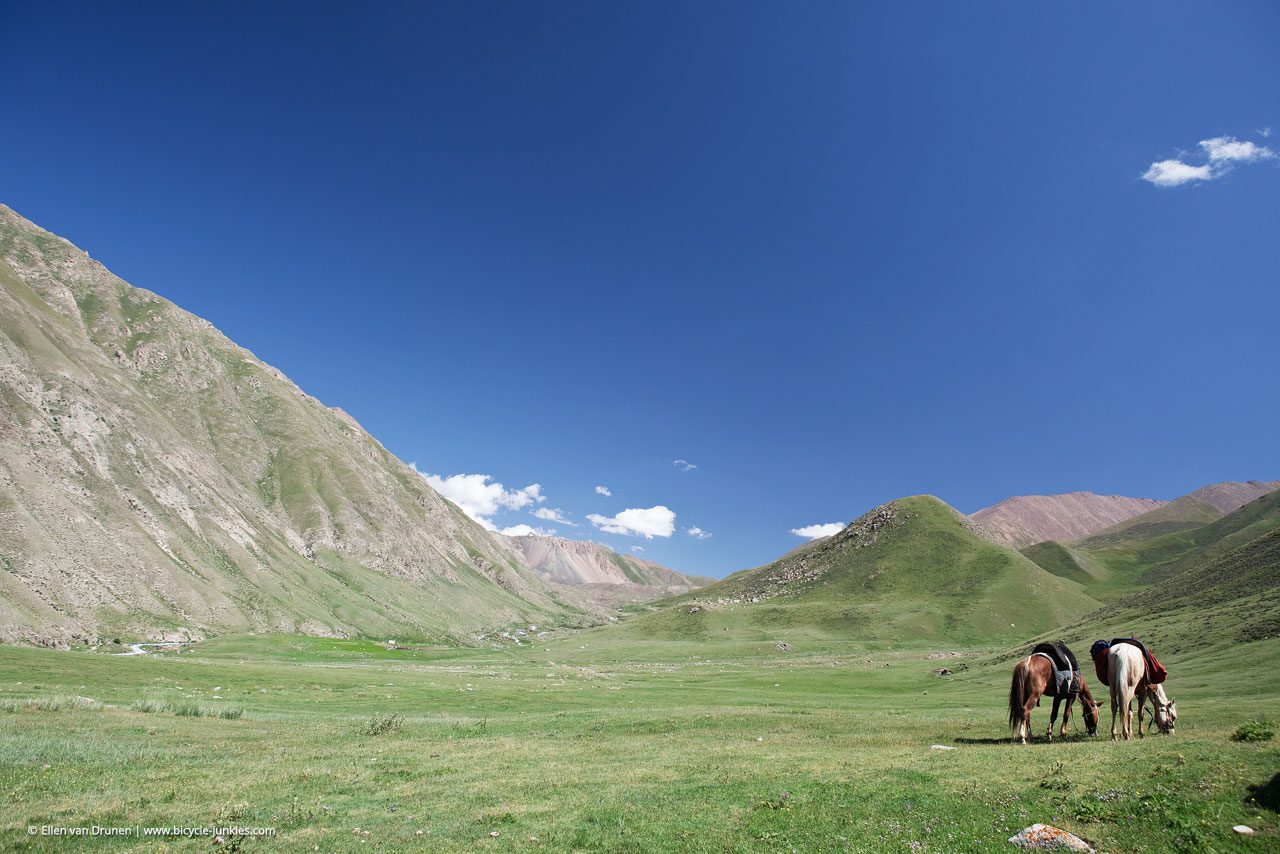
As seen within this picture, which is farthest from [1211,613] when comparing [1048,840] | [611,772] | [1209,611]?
[611,772]

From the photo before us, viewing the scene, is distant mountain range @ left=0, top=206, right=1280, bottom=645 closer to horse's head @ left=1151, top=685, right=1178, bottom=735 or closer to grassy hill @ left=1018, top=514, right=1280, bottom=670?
grassy hill @ left=1018, top=514, right=1280, bottom=670

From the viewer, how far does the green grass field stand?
1312 centimetres

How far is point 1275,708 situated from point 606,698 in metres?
43.9

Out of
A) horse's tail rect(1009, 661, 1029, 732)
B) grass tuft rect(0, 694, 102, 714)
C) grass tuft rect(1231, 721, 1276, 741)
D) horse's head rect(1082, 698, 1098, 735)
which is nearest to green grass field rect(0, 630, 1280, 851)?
grass tuft rect(0, 694, 102, 714)

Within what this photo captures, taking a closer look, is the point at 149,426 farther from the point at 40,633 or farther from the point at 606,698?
the point at 606,698

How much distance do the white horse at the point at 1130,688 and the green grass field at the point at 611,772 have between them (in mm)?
1967

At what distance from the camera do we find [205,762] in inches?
854

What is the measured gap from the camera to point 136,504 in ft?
372

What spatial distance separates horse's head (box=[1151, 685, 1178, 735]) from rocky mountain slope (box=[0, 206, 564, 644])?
351 feet

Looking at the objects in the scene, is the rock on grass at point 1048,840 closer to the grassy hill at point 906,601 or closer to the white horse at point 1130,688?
the white horse at point 1130,688

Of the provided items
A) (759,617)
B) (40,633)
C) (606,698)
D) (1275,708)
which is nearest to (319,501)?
(40,633)

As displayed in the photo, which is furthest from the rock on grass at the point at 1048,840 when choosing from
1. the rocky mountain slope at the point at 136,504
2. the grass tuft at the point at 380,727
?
the rocky mountain slope at the point at 136,504

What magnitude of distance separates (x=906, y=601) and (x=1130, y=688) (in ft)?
481

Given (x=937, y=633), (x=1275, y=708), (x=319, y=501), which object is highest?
(x=319, y=501)
